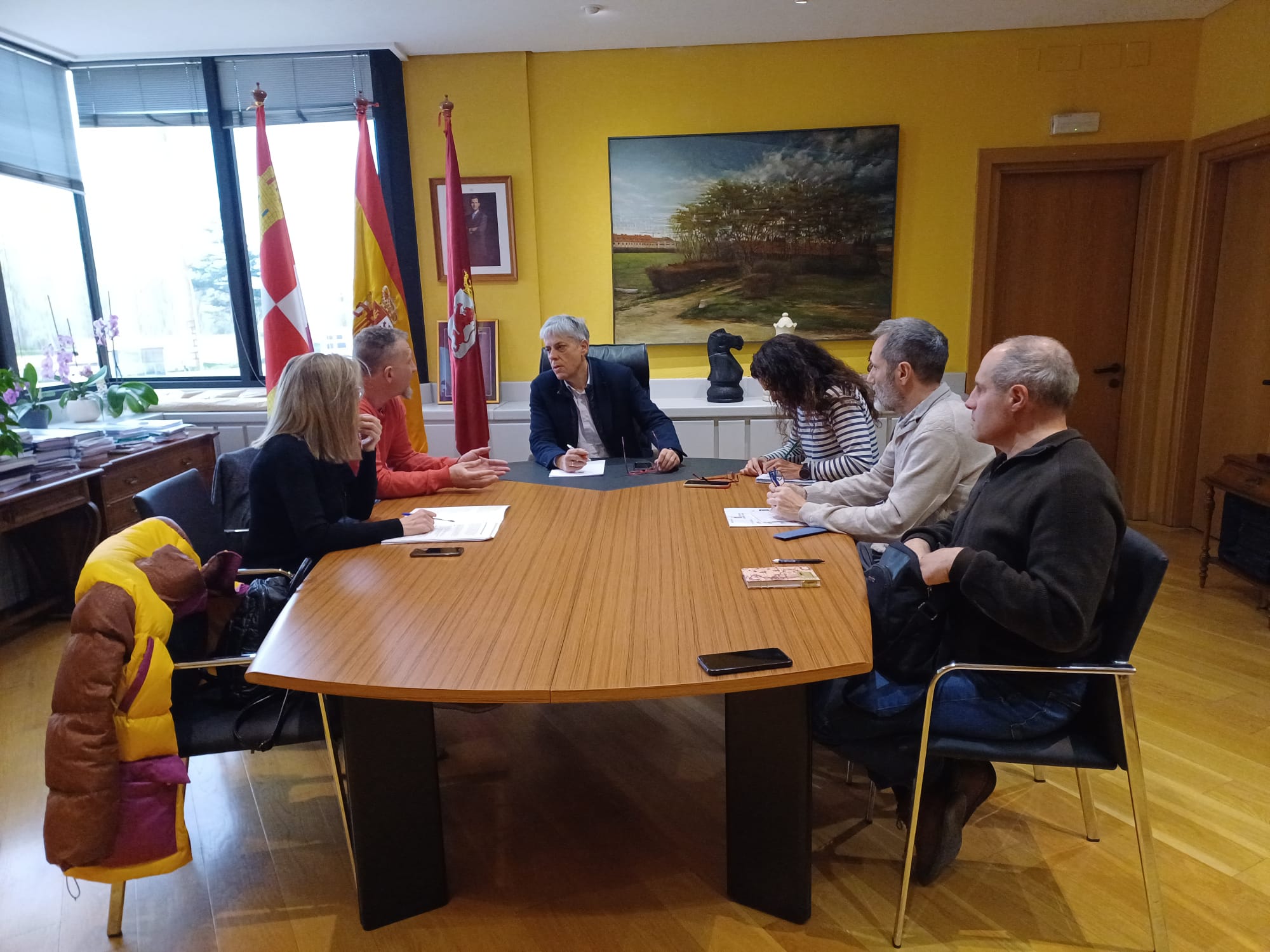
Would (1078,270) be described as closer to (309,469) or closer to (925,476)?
(925,476)

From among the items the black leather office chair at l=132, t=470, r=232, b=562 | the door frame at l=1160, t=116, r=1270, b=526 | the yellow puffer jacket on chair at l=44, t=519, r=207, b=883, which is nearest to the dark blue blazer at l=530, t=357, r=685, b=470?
the black leather office chair at l=132, t=470, r=232, b=562

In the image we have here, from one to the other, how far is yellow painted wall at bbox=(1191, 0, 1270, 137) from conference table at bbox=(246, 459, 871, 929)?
11.9 feet

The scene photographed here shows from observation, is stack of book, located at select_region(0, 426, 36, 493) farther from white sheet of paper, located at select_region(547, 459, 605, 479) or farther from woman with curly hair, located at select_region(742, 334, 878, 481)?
woman with curly hair, located at select_region(742, 334, 878, 481)

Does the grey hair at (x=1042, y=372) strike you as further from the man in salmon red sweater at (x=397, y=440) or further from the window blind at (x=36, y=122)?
the window blind at (x=36, y=122)

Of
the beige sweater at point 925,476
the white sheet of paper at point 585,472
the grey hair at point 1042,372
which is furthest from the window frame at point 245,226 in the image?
the grey hair at point 1042,372

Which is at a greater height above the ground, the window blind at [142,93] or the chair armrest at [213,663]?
the window blind at [142,93]

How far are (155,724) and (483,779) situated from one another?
1006mm

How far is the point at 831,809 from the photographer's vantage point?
2.17 meters

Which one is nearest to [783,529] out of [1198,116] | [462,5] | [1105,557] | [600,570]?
[600,570]

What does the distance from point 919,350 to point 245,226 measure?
420 centimetres

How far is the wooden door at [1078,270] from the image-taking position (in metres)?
4.65

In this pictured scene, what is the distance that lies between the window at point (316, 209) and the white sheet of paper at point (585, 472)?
222 centimetres

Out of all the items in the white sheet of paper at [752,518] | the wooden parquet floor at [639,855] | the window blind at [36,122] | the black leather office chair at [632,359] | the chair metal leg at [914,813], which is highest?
the window blind at [36,122]

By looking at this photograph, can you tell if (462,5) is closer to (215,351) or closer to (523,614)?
(215,351)
